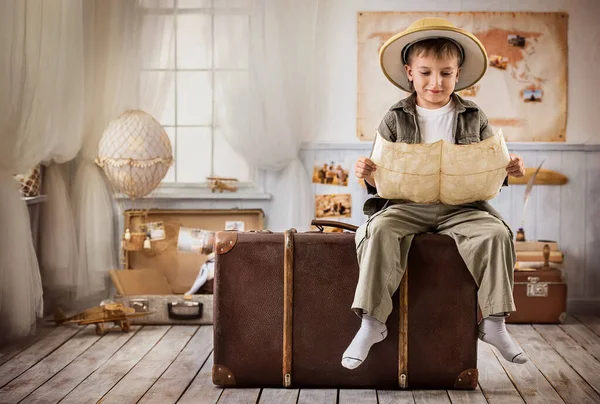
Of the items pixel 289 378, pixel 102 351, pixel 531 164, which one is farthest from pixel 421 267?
pixel 531 164

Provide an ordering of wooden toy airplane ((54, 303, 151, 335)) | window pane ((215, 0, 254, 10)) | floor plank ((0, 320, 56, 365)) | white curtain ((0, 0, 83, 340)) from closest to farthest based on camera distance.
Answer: floor plank ((0, 320, 56, 365)), white curtain ((0, 0, 83, 340)), wooden toy airplane ((54, 303, 151, 335)), window pane ((215, 0, 254, 10))

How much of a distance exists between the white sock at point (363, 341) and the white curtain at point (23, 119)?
1.66 m

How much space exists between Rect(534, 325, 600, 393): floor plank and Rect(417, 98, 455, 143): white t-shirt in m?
1.11

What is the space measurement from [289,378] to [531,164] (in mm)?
2460

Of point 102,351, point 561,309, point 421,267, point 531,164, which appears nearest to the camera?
point 421,267

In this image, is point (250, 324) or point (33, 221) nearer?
point (250, 324)

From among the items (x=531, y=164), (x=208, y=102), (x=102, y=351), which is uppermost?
(x=208, y=102)

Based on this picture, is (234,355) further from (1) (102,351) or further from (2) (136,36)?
A: (2) (136,36)

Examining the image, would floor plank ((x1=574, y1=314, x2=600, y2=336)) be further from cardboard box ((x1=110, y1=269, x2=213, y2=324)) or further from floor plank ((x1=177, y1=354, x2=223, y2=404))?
floor plank ((x1=177, y1=354, x2=223, y2=404))

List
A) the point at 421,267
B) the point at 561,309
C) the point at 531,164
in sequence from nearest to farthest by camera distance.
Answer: the point at 421,267 < the point at 561,309 < the point at 531,164

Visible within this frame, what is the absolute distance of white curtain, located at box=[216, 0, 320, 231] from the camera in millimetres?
4684

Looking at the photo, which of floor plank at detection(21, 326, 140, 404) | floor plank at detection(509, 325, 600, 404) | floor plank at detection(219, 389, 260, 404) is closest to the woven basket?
floor plank at detection(21, 326, 140, 404)

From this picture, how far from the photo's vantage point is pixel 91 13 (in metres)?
4.64

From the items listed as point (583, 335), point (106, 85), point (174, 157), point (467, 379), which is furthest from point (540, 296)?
point (106, 85)
